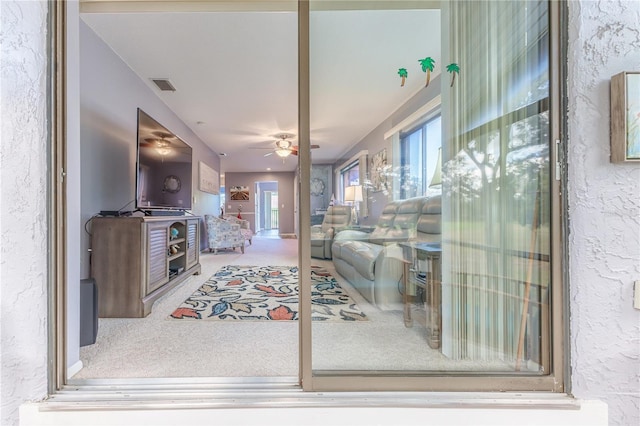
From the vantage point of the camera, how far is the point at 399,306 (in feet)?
6.33

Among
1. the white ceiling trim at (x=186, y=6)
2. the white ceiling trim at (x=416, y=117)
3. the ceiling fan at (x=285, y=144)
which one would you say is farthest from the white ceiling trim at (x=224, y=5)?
the ceiling fan at (x=285, y=144)

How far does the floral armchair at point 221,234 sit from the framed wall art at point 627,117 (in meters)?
5.34

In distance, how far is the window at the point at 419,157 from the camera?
177cm

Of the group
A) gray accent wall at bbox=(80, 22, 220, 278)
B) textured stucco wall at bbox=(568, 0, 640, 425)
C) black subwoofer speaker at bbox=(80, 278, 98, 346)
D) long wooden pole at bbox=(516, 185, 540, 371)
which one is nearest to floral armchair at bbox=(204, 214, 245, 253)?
gray accent wall at bbox=(80, 22, 220, 278)

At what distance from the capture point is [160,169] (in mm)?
2893

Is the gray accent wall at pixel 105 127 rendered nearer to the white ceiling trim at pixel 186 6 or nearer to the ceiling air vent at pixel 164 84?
the ceiling air vent at pixel 164 84

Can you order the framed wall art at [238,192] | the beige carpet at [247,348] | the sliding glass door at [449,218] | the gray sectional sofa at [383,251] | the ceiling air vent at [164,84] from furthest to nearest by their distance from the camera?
1. the framed wall art at [238,192]
2. the ceiling air vent at [164,84]
3. the gray sectional sofa at [383,251]
4. the beige carpet at [247,348]
5. the sliding glass door at [449,218]

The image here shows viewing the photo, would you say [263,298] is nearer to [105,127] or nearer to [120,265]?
[120,265]

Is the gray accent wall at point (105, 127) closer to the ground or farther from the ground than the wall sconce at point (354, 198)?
farther from the ground

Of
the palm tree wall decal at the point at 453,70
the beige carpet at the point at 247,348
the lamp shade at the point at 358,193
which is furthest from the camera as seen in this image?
the lamp shade at the point at 358,193

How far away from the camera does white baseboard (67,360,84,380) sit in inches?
54.8

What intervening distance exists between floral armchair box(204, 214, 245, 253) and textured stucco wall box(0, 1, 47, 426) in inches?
168

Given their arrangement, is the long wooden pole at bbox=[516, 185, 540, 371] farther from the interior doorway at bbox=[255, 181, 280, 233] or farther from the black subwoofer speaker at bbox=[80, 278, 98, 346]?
the interior doorway at bbox=[255, 181, 280, 233]

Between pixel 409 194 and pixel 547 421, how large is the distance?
4.57 ft
